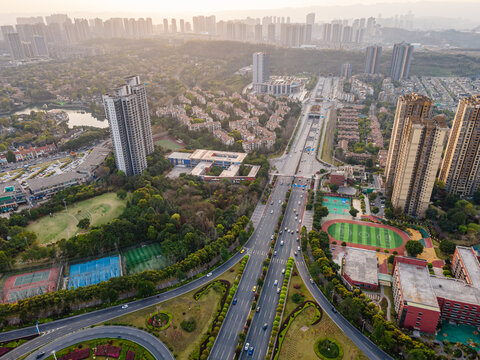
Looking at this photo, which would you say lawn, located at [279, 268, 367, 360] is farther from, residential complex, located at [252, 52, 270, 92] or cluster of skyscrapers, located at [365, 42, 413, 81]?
cluster of skyscrapers, located at [365, 42, 413, 81]

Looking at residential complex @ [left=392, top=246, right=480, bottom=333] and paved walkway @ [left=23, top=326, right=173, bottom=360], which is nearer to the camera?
paved walkway @ [left=23, top=326, right=173, bottom=360]

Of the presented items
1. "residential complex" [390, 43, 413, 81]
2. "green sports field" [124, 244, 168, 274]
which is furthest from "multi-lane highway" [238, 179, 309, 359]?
"residential complex" [390, 43, 413, 81]

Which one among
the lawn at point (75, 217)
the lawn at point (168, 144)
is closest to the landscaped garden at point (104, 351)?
the lawn at point (75, 217)

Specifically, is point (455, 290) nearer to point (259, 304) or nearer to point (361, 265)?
Answer: point (361, 265)

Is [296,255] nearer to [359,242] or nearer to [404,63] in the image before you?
[359,242]

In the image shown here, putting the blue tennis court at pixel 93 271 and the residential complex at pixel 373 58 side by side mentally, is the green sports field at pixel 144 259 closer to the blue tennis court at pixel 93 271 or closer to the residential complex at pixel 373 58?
the blue tennis court at pixel 93 271

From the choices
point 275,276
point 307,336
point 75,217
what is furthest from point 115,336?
point 75,217

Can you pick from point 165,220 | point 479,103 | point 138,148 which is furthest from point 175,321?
point 479,103
